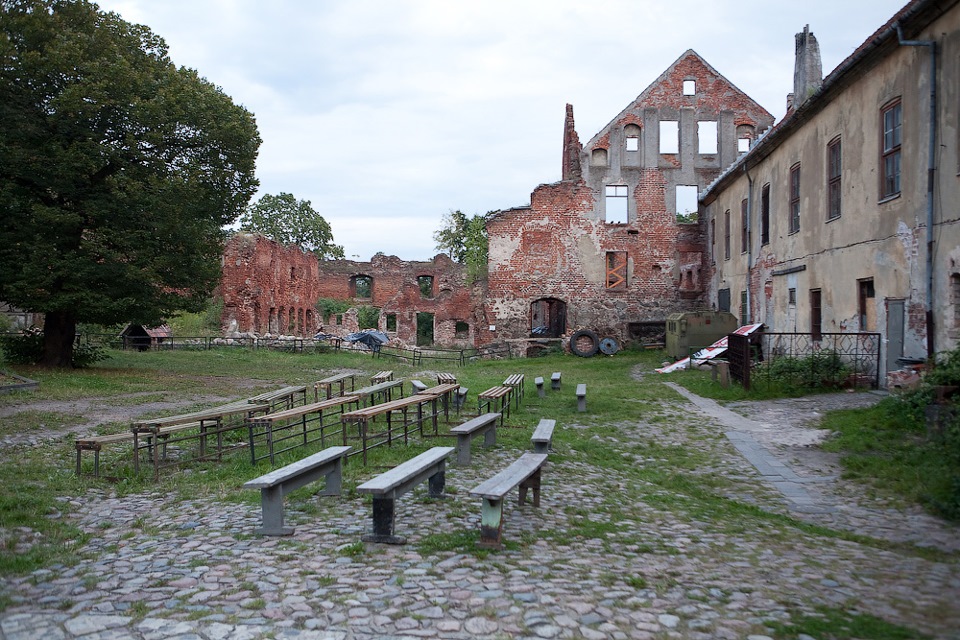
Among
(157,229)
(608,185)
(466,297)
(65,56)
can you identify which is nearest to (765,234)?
(608,185)

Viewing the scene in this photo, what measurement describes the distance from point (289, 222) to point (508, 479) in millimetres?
62674

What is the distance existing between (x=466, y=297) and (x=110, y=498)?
41.4 meters

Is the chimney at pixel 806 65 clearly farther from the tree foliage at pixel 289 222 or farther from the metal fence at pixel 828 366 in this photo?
the tree foliage at pixel 289 222

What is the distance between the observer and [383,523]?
5.33m

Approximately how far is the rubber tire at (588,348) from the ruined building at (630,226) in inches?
23.3

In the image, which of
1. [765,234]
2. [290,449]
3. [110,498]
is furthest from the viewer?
[765,234]

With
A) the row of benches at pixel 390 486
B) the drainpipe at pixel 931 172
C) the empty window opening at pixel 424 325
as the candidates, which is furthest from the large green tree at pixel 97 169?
the empty window opening at pixel 424 325

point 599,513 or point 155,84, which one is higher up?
point 155,84

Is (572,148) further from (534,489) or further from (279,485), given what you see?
(279,485)

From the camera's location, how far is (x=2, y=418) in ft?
36.9

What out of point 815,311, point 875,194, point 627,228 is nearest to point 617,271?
point 627,228

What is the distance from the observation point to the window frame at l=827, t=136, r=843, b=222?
640 inches

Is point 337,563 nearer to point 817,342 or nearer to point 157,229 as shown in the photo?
point 817,342

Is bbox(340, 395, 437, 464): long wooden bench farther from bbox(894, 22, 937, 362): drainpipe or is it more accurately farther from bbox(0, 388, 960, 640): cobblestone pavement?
bbox(894, 22, 937, 362): drainpipe
